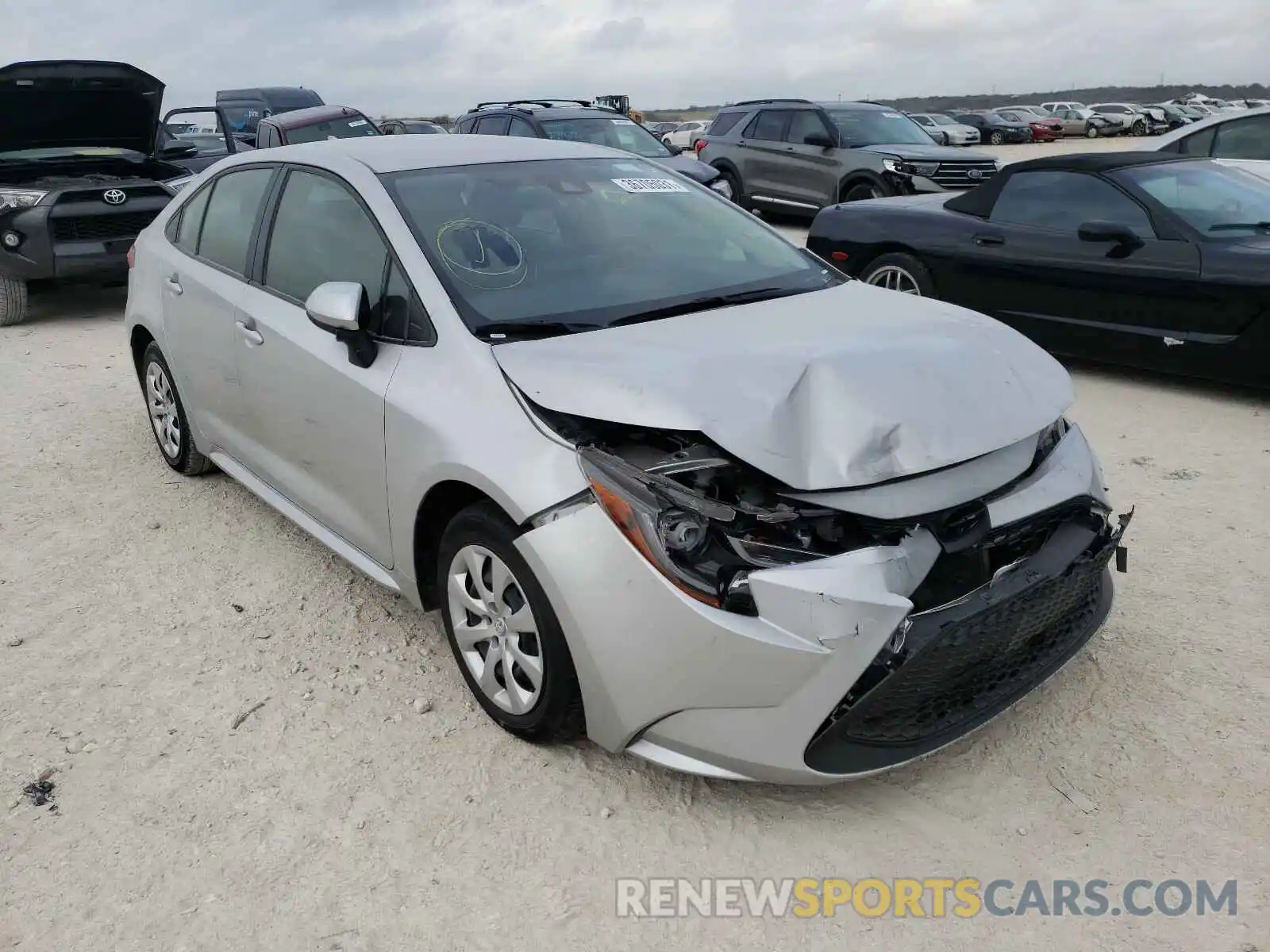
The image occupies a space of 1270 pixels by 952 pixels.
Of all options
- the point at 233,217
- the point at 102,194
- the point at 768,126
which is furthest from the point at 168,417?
the point at 768,126

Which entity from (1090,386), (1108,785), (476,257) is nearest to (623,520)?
(476,257)

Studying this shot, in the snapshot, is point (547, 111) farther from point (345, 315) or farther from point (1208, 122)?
point (345, 315)

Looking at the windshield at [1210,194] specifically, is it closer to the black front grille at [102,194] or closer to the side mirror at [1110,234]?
the side mirror at [1110,234]

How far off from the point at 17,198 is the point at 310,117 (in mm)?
5350

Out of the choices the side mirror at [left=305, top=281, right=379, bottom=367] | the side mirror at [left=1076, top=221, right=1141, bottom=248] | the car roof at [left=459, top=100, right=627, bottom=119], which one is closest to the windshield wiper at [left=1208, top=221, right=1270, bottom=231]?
the side mirror at [left=1076, top=221, right=1141, bottom=248]

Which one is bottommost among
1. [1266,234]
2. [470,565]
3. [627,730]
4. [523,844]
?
[523,844]

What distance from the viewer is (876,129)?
12906 millimetres

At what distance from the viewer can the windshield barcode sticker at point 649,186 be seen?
3.80 meters

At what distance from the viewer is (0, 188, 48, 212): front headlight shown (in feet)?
27.6

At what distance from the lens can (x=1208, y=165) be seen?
256 inches

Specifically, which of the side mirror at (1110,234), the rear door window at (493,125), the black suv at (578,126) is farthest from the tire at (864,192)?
the side mirror at (1110,234)

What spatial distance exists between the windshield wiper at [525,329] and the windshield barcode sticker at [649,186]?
966 millimetres

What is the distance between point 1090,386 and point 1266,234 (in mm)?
1225

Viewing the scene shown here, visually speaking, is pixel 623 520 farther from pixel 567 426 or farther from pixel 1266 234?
pixel 1266 234
